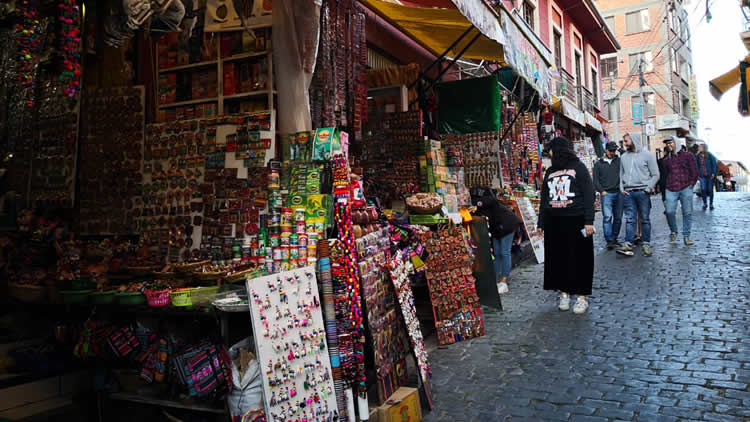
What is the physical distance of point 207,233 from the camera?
16.2 feet

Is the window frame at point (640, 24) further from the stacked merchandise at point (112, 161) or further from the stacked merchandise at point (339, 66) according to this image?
the stacked merchandise at point (112, 161)

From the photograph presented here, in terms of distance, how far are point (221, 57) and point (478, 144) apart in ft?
18.9

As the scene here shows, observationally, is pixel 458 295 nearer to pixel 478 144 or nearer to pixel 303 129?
pixel 303 129

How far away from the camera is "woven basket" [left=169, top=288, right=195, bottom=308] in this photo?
3627 millimetres

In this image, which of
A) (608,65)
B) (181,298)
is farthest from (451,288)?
(608,65)

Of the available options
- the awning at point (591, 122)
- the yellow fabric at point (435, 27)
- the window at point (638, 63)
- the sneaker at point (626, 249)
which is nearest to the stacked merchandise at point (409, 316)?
the yellow fabric at point (435, 27)

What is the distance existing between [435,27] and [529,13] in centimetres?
944

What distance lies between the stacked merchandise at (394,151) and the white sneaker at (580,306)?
109 inches

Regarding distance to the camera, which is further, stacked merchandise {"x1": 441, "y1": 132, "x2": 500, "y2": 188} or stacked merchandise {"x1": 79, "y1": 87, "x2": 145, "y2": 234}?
stacked merchandise {"x1": 441, "y1": 132, "x2": 500, "y2": 188}

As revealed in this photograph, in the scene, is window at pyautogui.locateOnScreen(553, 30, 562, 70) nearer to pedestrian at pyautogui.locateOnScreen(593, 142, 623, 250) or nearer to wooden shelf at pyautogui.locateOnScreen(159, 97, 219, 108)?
pedestrian at pyautogui.locateOnScreen(593, 142, 623, 250)

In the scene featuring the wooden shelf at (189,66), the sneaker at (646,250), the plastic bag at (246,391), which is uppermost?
the wooden shelf at (189,66)

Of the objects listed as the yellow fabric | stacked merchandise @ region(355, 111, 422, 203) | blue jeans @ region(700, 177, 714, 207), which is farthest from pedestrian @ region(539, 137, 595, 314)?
blue jeans @ region(700, 177, 714, 207)

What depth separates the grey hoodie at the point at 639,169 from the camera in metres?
9.20

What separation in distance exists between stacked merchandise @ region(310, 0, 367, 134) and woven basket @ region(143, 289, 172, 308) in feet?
7.38
